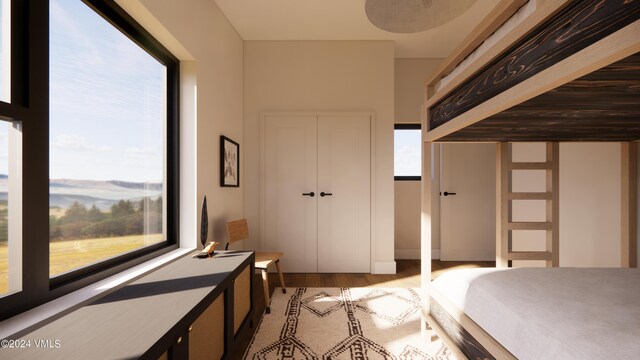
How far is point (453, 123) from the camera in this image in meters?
1.54

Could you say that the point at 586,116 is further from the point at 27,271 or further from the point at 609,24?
the point at 27,271

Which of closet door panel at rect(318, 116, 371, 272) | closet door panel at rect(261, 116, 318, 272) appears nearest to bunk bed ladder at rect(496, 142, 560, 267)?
closet door panel at rect(318, 116, 371, 272)

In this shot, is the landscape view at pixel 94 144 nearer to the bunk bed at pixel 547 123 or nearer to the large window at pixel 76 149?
the large window at pixel 76 149

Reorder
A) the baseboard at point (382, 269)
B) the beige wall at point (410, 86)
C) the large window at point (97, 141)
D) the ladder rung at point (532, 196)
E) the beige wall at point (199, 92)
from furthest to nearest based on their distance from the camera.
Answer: the beige wall at point (410, 86)
the baseboard at point (382, 269)
the ladder rung at point (532, 196)
the beige wall at point (199, 92)
the large window at point (97, 141)

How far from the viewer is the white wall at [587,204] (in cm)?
217

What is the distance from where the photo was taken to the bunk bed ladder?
2.10 metres

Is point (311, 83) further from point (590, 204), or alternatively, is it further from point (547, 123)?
point (590, 204)

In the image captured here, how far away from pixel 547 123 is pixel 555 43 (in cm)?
82

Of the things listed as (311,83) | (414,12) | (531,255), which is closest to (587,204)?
(531,255)

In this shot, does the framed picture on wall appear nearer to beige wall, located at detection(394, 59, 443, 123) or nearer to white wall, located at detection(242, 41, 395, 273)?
white wall, located at detection(242, 41, 395, 273)

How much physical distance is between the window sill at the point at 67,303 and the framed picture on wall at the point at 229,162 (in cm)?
121

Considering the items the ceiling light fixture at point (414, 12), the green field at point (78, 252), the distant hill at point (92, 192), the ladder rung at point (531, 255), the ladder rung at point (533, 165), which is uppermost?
the ceiling light fixture at point (414, 12)

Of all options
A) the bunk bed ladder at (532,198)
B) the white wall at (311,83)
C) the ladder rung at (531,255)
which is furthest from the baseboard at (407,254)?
the ladder rung at (531,255)

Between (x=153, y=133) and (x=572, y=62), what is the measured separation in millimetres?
2275
